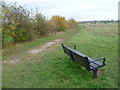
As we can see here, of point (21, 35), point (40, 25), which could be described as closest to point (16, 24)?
point (21, 35)

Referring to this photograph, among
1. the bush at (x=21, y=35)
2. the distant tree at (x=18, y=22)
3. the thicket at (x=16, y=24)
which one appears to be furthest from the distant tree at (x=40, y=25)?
the bush at (x=21, y=35)

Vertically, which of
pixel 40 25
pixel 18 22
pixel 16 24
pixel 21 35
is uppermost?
pixel 40 25

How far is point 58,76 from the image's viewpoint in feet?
12.2

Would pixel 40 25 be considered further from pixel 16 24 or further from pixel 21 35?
pixel 16 24

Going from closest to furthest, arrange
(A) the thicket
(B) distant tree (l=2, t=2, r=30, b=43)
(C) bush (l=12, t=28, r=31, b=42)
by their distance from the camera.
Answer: (A) the thicket, (B) distant tree (l=2, t=2, r=30, b=43), (C) bush (l=12, t=28, r=31, b=42)

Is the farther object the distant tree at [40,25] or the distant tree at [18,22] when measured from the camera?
the distant tree at [40,25]

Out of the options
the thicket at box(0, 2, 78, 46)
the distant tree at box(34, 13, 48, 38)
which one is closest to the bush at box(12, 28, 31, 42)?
the thicket at box(0, 2, 78, 46)

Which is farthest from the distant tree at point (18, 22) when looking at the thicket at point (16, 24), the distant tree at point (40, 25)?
the distant tree at point (40, 25)

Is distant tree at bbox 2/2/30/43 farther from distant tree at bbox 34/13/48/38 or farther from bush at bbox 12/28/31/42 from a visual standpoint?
distant tree at bbox 34/13/48/38

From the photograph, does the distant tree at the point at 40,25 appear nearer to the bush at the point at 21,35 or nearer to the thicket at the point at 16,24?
the thicket at the point at 16,24

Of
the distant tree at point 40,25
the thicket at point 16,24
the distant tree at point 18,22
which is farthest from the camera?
Result: the distant tree at point 40,25

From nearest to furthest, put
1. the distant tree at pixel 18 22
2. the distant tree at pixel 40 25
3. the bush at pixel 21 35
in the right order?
1. the distant tree at pixel 18 22
2. the bush at pixel 21 35
3. the distant tree at pixel 40 25

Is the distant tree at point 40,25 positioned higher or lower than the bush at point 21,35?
higher

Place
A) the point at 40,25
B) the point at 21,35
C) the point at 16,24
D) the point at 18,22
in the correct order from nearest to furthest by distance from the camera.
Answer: the point at 16,24 < the point at 18,22 < the point at 21,35 < the point at 40,25
